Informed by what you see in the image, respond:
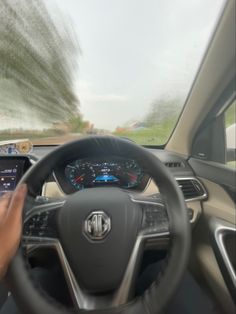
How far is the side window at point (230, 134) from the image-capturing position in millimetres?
1904

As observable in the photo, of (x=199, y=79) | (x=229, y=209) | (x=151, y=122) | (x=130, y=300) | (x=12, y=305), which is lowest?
(x=12, y=305)

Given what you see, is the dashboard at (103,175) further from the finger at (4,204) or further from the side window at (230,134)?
the finger at (4,204)

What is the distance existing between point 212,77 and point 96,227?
0.98 m

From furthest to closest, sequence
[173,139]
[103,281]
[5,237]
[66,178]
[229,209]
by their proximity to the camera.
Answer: [173,139]
[66,178]
[229,209]
[103,281]
[5,237]

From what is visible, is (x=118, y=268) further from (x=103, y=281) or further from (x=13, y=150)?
(x=13, y=150)

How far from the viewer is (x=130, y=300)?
1.24m

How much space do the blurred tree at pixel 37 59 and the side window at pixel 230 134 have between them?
2.99 ft

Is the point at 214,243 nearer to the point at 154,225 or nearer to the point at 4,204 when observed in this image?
the point at 154,225

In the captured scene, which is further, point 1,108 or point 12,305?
point 1,108

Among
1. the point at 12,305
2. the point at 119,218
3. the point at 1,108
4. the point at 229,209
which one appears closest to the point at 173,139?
the point at 229,209

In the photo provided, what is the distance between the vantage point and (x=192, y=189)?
2189 millimetres

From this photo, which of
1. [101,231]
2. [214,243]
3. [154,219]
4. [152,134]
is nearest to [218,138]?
[152,134]

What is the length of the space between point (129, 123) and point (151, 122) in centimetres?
14

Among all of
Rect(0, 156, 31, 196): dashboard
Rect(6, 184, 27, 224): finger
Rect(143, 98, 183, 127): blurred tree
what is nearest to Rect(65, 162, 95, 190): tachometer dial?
Rect(0, 156, 31, 196): dashboard
